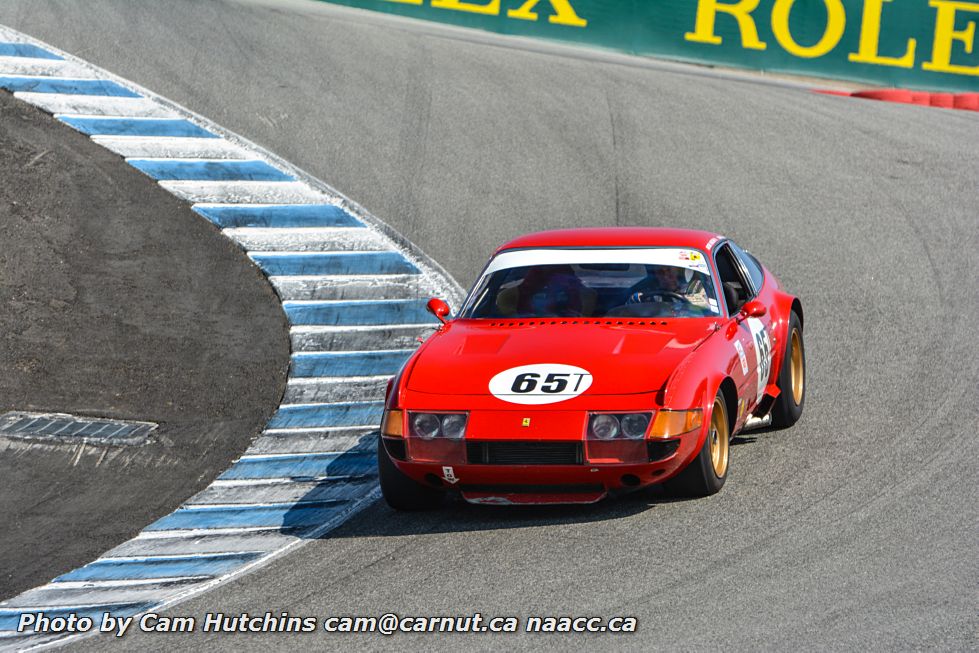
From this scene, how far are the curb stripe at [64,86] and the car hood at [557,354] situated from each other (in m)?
8.43

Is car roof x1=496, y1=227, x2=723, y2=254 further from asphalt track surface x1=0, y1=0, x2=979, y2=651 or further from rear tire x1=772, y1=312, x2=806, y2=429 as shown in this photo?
asphalt track surface x1=0, y1=0, x2=979, y2=651

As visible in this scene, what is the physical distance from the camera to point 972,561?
539 cm

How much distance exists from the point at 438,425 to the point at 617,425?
32.9 inches

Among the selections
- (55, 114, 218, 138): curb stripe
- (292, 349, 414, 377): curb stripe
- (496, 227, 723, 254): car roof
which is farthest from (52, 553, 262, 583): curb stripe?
(55, 114, 218, 138): curb stripe

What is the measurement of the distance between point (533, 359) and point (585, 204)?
6.81 m

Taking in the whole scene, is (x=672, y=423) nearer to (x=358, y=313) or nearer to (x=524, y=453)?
(x=524, y=453)

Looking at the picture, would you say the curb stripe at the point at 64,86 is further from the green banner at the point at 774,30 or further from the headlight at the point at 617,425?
the headlight at the point at 617,425

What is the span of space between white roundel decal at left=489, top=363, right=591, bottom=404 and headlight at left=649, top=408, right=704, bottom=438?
0.38 m

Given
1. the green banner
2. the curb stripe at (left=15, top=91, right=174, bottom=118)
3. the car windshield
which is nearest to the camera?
the car windshield

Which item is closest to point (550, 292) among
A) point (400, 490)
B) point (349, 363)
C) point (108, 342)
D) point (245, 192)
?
point (400, 490)

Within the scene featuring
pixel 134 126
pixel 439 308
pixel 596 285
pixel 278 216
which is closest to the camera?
pixel 439 308

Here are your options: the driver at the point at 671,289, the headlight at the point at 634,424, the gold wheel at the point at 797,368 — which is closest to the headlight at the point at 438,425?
the headlight at the point at 634,424

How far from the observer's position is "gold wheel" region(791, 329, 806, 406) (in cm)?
829

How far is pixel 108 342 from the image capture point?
999cm
